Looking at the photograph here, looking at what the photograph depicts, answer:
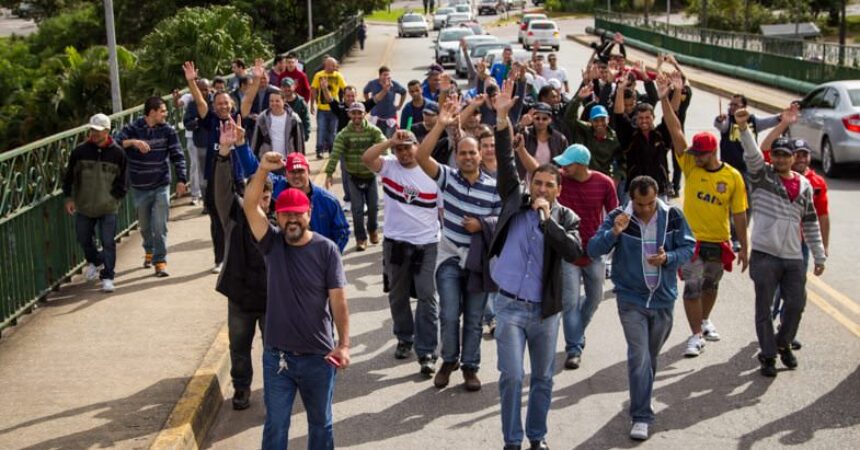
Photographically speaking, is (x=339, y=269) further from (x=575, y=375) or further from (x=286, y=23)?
(x=286, y=23)

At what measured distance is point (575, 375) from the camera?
9.82 m

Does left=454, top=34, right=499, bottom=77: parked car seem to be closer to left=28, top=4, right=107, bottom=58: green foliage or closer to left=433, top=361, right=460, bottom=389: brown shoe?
left=28, top=4, right=107, bottom=58: green foliage

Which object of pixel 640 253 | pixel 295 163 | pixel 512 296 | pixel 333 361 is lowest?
pixel 333 361

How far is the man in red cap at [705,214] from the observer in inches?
383

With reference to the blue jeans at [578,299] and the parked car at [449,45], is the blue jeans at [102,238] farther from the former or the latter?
the parked car at [449,45]

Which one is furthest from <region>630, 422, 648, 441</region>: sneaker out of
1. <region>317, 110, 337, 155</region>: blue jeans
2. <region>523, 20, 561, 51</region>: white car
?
<region>523, 20, 561, 51</region>: white car

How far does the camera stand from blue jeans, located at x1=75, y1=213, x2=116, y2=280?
41.0 ft

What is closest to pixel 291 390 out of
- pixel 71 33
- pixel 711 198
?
pixel 711 198

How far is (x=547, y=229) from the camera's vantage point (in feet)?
25.3

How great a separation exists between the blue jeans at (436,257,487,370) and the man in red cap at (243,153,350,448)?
2.36 metres

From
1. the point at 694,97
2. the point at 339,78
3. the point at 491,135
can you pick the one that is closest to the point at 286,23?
the point at 694,97

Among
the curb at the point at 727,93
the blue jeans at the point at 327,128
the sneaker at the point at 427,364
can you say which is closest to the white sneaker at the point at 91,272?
the sneaker at the point at 427,364

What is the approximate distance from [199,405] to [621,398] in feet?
9.75

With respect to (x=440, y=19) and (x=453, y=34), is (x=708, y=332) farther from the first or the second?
(x=440, y=19)
